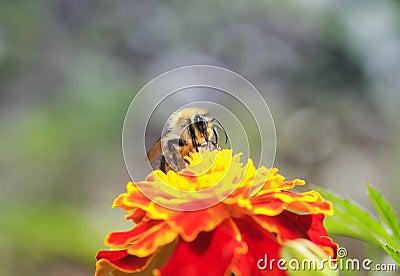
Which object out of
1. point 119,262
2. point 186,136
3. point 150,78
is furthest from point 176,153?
point 150,78

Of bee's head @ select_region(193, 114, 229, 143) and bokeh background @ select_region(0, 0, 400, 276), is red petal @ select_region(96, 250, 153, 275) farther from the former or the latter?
bokeh background @ select_region(0, 0, 400, 276)

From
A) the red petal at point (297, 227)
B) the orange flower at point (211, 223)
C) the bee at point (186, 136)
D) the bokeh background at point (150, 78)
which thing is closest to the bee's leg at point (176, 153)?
the bee at point (186, 136)

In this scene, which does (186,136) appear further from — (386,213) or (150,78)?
(150,78)

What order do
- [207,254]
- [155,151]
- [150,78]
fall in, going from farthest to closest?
[150,78], [155,151], [207,254]

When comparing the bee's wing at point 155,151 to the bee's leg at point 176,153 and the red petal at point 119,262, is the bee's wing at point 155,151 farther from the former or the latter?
the red petal at point 119,262

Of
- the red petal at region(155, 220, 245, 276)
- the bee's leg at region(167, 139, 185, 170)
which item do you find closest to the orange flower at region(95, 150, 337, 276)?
the red petal at region(155, 220, 245, 276)
